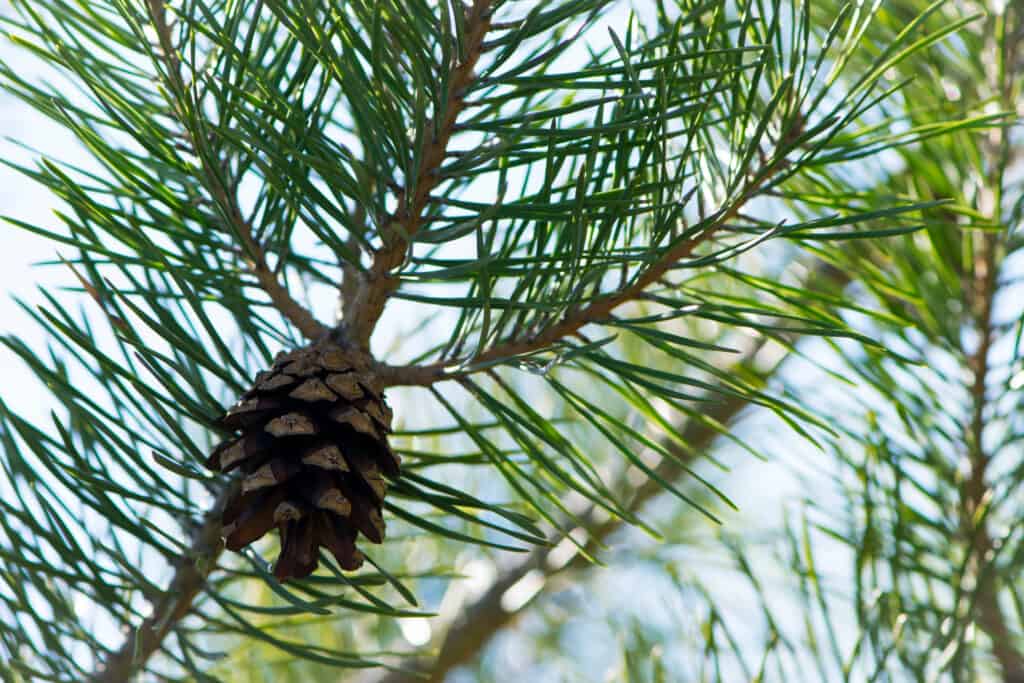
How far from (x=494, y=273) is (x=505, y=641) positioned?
1.04 meters

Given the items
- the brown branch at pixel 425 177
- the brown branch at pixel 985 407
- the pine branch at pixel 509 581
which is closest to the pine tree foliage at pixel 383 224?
the brown branch at pixel 425 177

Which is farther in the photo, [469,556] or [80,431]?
[469,556]

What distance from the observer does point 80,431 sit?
1.75ft

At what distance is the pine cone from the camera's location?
0.43 m

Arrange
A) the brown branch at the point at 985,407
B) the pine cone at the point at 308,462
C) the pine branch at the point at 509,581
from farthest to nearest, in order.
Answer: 1. the pine branch at the point at 509,581
2. the brown branch at the point at 985,407
3. the pine cone at the point at 308,462

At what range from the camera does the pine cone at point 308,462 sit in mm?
434

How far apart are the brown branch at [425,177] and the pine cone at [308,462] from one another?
0.14 feet

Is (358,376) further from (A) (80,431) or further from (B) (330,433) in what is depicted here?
(A) (80,431)

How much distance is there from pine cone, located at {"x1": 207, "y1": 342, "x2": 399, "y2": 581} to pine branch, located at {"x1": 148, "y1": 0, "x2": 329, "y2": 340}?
0.17 ft

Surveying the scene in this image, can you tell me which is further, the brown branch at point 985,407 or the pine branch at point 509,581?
the pine branch at point 509,581

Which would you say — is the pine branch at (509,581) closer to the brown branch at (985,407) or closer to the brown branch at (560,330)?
the brown branch at (985,407)

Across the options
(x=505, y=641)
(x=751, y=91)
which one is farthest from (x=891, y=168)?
(x=505, y=641)

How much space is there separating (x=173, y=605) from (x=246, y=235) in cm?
18

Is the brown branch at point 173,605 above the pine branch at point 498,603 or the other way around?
the other way around
